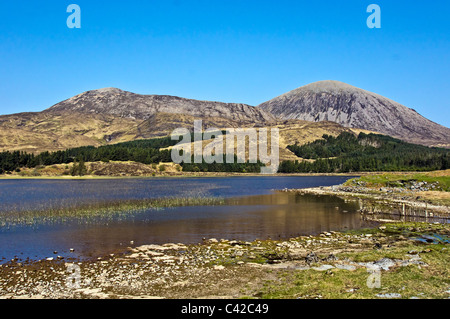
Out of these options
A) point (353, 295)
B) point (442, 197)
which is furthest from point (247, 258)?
point (442, 197)

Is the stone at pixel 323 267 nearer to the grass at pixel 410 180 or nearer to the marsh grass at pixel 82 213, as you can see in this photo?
the marsh grass at pixel 82 213

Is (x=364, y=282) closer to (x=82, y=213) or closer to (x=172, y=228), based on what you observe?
(x=172, y=228)

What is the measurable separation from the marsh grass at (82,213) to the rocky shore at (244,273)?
19.4 m

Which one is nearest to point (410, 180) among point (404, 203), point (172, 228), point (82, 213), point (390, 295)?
point (404, 203)

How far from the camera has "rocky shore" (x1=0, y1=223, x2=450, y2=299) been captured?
59.6 ft

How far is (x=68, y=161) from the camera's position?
19875 centimetres

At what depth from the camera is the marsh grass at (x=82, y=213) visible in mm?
44812

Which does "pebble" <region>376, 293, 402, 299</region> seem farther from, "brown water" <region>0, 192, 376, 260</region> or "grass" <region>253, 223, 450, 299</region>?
"brown water" <region>0, 192, 376, 260</region>

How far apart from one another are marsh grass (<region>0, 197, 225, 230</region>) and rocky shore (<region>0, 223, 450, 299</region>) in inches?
764

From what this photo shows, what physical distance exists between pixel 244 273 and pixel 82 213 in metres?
36.9

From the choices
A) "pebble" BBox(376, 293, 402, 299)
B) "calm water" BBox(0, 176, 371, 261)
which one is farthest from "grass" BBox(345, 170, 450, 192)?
"pebble" BBox(376, 293, 402, 299)

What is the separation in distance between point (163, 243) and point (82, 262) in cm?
852

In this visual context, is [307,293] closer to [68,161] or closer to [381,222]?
[381,222]
